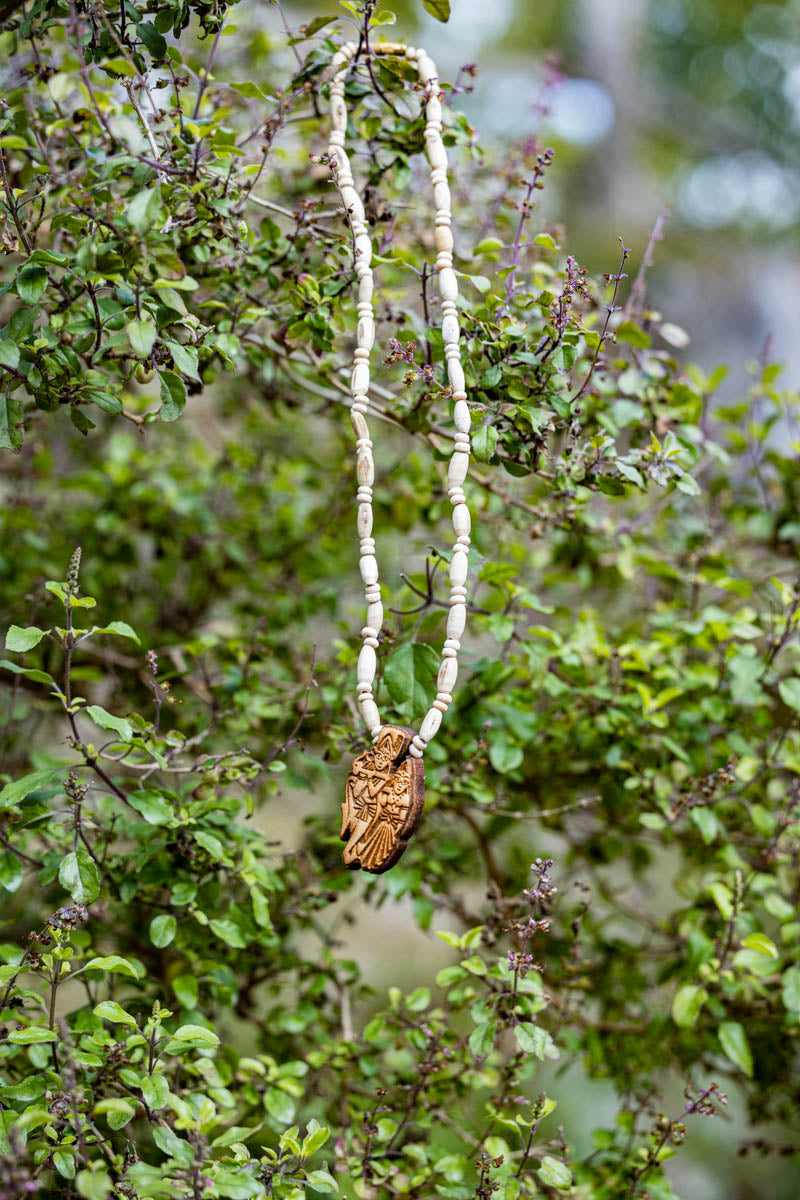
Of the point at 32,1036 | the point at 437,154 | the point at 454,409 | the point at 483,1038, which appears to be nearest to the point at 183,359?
the point at 454,409

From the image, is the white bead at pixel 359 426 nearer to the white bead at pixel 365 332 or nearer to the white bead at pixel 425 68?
the white bead at pixel 365 332

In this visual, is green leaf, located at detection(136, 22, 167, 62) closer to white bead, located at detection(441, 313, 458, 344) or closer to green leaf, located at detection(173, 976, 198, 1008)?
white bead, located at detection(441, 313, 458, 344)

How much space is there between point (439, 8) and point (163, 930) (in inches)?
39.2

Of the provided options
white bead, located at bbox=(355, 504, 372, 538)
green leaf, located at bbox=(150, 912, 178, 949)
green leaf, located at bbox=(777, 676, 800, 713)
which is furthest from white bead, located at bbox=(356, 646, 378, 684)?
green leaf, located at bbox=(777, 676, 800, 713)

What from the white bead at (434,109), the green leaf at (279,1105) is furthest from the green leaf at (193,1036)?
the white bead at (434,109)

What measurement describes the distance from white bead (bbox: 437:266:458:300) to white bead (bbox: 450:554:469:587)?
267mm

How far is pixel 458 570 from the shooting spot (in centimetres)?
85

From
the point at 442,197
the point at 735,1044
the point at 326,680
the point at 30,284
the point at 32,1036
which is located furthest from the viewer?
the point at 326,680

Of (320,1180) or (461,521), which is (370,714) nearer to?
(461,521)

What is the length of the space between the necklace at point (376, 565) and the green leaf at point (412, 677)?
0.05m

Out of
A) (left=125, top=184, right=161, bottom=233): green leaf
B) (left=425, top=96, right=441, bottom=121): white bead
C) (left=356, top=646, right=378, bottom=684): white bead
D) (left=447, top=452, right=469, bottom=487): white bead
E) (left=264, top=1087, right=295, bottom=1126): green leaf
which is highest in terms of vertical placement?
(left=425, top=96, right=441, bottom=121): white bead

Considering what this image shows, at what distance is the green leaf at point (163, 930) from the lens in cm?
89

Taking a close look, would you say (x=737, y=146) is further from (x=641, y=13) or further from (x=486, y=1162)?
(x=486, y=1162)

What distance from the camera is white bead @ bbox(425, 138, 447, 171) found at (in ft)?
3.06
